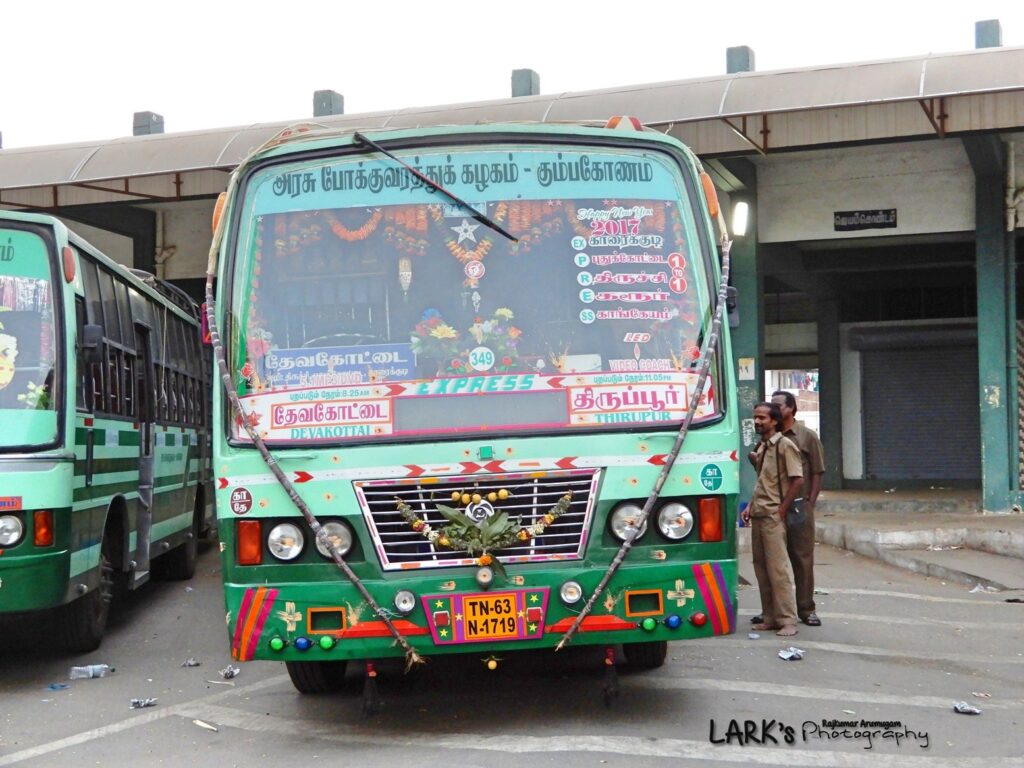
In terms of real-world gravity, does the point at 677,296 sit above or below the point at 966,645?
above

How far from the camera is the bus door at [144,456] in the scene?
415 inches

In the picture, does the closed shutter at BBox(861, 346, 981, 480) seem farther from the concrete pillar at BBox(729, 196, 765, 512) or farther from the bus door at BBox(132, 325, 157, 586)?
the bus door at BBox(132, 325, 157, 586)

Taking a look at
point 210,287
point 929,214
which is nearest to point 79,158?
point 929,214

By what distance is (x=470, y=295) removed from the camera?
6176 mm

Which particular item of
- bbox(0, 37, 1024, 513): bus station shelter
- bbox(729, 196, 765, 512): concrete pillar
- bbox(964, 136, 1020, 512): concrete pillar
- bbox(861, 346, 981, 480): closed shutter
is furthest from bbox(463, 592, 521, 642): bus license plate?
bbox(861, 346, 981, 480): closed shutter

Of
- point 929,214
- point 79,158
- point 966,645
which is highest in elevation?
point 79,158

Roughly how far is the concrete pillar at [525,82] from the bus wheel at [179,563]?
43.5 feet

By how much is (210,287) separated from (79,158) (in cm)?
1378

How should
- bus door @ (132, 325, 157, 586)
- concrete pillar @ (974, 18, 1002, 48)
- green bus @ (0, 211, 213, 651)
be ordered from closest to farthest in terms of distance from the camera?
green bus @ (0, 211, 213, 651)
bus door @ (132, 325, 157, 586)
concrete pillar @ (974, 18, 1002, 48)

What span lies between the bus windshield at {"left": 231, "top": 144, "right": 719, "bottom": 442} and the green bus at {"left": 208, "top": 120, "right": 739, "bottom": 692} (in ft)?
0.03

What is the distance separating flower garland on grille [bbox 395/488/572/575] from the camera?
5.78 m

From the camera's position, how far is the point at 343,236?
20.6ft

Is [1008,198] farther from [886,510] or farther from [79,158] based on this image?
[79,158]

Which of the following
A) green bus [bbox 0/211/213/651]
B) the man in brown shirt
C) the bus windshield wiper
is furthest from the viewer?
the man in brown shirt
